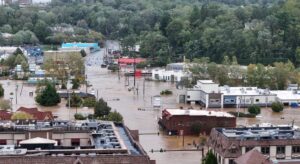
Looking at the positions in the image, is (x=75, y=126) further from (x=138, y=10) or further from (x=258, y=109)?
(x=138, y=10)

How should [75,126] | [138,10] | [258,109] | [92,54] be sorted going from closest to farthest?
[75,126] → [258,109] → [92,54] → [138,10]

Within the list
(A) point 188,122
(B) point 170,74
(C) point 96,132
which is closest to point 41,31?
(B) point 170,74

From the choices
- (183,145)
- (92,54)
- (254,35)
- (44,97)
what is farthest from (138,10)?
(183,145)

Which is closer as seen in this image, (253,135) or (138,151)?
(138,151)

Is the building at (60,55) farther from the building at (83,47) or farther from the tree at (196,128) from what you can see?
the tree at (196,128)

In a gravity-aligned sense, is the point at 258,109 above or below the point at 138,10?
below

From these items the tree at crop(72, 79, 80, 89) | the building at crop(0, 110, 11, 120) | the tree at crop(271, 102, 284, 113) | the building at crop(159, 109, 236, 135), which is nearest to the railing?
the building at crop(159, 109, 236, 135)

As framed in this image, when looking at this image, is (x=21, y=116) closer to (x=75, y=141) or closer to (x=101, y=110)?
(x=101, y=110)

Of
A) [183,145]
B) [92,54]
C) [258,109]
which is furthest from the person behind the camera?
[92,54]
